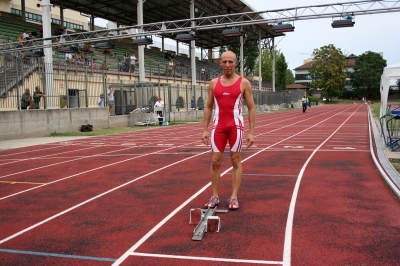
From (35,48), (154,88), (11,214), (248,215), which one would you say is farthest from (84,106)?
(248,215)

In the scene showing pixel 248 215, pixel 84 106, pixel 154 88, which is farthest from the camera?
pixel 154 88

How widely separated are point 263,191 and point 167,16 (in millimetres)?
37027

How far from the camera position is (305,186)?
627 centimetres

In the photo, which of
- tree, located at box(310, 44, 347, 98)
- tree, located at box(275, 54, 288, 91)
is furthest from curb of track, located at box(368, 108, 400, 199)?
tree, located at box(310, 44, 347, 98)

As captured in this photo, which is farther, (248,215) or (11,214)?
(11,214)

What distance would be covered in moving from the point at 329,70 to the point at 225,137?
81.8 m

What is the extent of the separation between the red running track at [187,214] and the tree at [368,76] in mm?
90838

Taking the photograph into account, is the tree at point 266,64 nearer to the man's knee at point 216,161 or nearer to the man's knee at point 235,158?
the man's knee at point 235,158

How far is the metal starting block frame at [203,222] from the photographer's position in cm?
399

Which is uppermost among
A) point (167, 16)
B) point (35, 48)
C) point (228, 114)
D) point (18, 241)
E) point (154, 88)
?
point (167, 16)

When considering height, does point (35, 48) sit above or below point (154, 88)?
above

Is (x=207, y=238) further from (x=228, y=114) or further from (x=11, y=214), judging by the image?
(x=11, y=214)

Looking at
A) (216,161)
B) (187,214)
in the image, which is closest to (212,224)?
(187,214)

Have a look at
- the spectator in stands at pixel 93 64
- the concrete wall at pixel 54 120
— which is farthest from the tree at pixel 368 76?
the concrete wall at pixel 54 120
